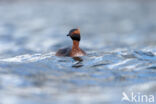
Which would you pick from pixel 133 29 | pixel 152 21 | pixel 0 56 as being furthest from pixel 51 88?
pixel 152 21

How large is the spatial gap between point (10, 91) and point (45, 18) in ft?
88.5

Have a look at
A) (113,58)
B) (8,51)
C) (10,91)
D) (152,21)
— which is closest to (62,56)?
(113,58)

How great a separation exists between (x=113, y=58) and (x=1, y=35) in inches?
528

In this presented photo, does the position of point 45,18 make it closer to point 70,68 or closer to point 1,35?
point 1,35

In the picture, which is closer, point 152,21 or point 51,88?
point 51,88

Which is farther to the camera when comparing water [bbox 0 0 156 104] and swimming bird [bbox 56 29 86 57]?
swimming bird [bbox 56 29 86 57]

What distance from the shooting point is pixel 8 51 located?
1898 cm

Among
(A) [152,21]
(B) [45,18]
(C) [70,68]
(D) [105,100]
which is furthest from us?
(B) [45,18]

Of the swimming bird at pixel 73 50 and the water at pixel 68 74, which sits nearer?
the water at pixel 68 74

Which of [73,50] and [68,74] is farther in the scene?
[73,50]

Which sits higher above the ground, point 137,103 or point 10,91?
point 10,91

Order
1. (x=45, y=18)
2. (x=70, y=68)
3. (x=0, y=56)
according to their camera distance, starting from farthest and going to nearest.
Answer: (x=45, y=18) → (x=0, y=56) → (x=70, y=68)

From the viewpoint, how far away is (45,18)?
3684 cm

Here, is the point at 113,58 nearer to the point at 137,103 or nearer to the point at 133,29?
the point at 137,103
